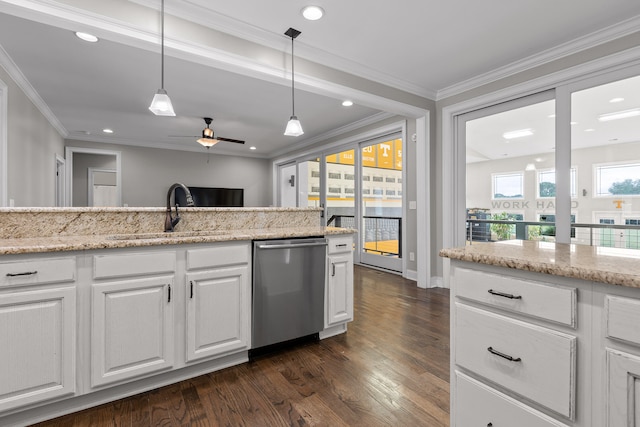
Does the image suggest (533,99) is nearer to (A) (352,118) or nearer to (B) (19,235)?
(A) (352,118)

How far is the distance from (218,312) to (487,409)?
4.89ft

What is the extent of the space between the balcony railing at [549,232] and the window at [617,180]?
11.5 inches

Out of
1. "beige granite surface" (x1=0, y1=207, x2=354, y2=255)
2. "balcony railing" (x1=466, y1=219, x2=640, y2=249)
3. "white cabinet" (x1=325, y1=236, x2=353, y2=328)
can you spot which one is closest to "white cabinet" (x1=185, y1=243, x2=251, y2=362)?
"beige granite surface" (x1=0, y1=207, x2=354, y2=255)

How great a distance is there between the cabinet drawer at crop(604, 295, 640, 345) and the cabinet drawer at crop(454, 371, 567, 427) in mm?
333

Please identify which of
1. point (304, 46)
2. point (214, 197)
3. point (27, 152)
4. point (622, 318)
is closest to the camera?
point (622, 318)

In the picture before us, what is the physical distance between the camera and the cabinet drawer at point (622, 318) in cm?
77

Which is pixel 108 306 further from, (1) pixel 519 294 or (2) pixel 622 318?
(2) pixel 622 318

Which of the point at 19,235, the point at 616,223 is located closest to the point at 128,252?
the point at 19,235

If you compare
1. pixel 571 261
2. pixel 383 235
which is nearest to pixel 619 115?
pixel 571 261

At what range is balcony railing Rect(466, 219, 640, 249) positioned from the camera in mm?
2619

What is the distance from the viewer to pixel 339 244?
2.47 meters

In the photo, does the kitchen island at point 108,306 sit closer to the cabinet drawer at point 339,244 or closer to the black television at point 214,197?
the cabinet drawer at point 339,244

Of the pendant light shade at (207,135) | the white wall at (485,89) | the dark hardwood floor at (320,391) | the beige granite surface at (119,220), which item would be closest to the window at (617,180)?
the white wall at (485,89)

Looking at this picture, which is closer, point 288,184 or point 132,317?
point 132,317
